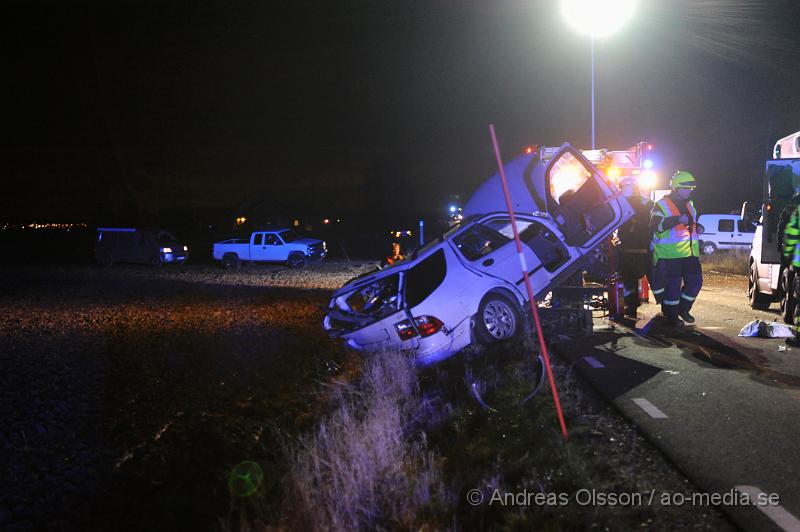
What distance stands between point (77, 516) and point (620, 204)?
758cm

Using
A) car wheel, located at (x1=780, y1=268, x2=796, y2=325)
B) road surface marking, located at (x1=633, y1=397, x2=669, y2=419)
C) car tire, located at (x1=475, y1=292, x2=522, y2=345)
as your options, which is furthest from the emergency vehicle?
road surface marking, located at (x1=633, y1=397, x2=669, y2=419)

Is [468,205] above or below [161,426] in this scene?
above

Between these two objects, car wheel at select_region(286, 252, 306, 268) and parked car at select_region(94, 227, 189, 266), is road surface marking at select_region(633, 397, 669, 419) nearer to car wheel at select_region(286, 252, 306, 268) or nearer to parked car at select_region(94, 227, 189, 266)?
car wheel at select_region(286, 252, 306, 268)

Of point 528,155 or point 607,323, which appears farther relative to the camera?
point 607,323

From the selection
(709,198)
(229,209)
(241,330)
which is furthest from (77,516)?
(229,209)

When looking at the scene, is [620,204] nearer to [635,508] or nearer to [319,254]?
[635,508]

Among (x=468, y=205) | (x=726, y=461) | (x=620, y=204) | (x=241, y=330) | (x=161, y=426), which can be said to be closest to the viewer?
(x=726, y=461)

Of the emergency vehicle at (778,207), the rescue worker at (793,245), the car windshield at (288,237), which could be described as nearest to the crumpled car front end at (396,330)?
the rescue worker at (793,245)

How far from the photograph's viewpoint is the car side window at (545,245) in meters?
8.51

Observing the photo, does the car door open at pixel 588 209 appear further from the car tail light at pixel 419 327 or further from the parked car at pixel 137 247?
the parked car at pixel 137 247

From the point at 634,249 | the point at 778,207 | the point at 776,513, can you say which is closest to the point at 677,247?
the point at 634,249

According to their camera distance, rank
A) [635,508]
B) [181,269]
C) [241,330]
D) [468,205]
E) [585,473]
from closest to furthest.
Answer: [635,508] → [585,473] → [468,205] → [241,330] → [181,269]

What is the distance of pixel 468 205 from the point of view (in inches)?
393

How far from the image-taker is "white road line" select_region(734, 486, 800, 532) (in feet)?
10.8
